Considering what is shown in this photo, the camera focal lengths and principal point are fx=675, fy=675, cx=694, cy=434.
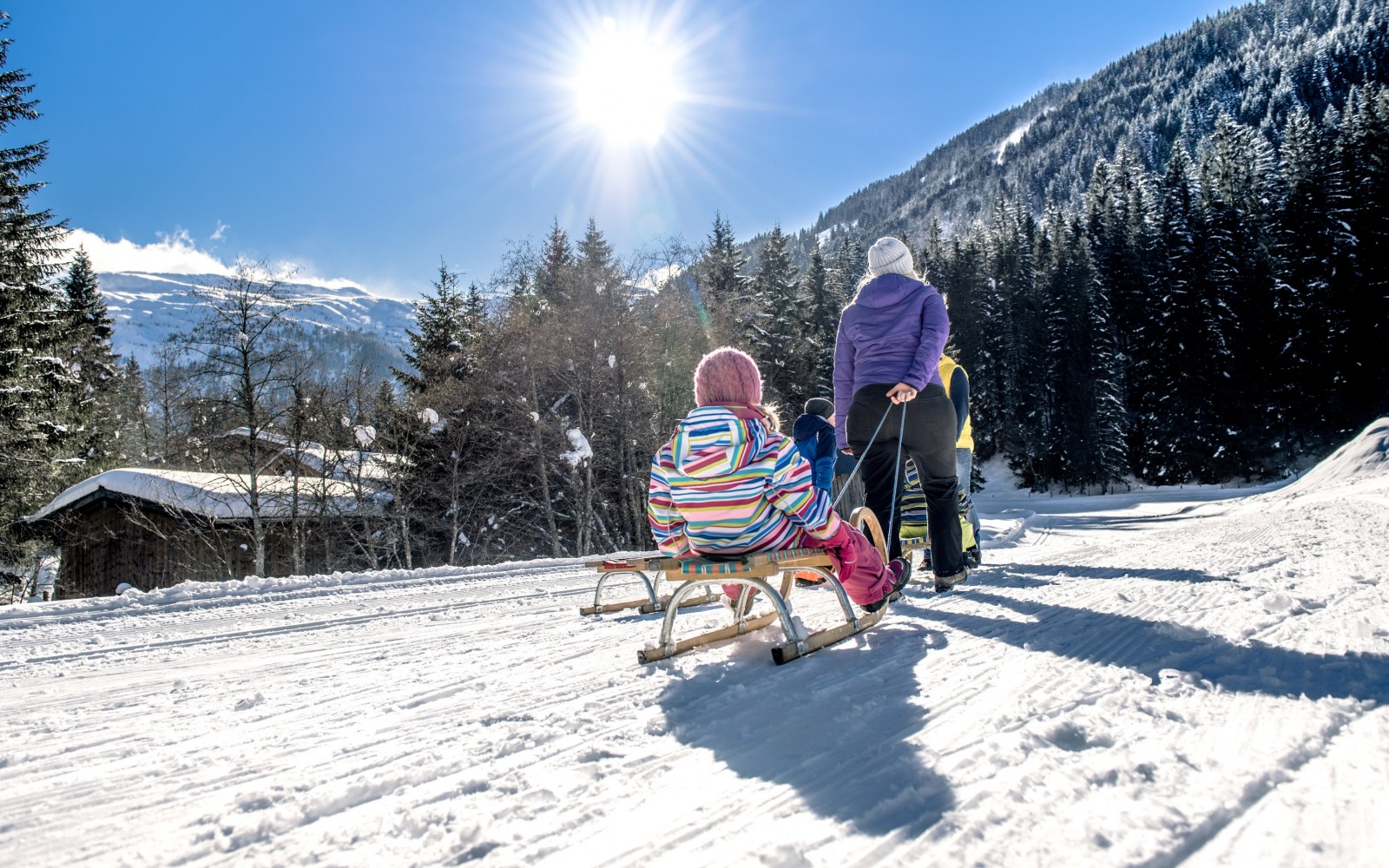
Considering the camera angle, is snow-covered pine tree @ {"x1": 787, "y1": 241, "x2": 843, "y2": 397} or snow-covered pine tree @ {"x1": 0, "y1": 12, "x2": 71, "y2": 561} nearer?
snow-covered pine tree @ {"x1": 0, "y1": 12, "x2": 71, "y2": 561}

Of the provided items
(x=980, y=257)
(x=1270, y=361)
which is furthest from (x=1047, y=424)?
(x=980, y=257)

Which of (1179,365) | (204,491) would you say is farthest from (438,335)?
(1179,365)

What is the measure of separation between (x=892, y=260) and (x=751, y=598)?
7.04 ft

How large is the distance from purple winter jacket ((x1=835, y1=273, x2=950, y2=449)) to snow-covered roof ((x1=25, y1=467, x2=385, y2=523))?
15.9 m

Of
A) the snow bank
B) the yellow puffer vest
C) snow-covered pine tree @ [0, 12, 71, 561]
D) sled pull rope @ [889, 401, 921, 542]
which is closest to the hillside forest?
snow-covered pine tree @ [0, 12, 71, 561]

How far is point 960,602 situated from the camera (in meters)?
3.47

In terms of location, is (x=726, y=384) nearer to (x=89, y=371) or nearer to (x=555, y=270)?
(x=555, y=270)

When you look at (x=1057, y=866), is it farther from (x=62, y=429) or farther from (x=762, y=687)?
(x=62, y=429)

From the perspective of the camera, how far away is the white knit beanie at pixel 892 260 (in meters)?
3.89

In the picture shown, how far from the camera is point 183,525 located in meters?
16.9

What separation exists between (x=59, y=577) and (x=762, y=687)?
24875 mm

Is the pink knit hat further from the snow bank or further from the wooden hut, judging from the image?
the wooden hut

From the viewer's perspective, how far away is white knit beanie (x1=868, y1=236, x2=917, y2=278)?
389cm

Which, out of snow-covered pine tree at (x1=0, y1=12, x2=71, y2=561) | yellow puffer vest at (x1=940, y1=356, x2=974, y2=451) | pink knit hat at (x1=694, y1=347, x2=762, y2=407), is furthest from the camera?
snow-covered pine tree at (x1=0, y1=12, x2=71, y2=561)
